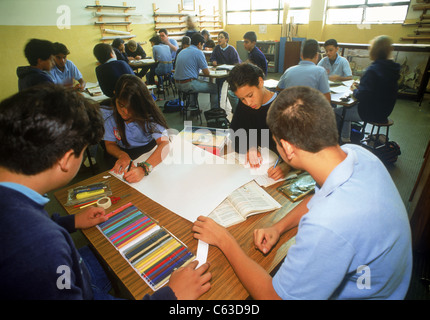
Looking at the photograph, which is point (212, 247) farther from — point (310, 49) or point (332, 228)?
point (310, 49)

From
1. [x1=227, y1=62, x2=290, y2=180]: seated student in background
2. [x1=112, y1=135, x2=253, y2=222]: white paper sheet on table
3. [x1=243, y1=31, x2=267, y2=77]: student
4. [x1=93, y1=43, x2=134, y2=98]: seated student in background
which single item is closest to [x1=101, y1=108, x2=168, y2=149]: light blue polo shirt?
[x1=112, y1=135, x2=253, y2=222]: white paper sheet on table

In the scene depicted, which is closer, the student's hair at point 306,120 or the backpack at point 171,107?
the student's hair at point 306,120

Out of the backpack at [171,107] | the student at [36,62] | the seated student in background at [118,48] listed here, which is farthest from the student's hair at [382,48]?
the seated student in background at [118,48]

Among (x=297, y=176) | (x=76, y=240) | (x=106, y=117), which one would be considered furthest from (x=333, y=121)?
(x=76, y=240)

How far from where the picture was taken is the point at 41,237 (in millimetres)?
562

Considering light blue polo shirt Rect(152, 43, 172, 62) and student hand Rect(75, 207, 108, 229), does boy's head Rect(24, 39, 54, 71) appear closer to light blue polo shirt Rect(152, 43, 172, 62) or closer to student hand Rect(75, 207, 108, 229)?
student hand Rect(75, 207, 108, 229)

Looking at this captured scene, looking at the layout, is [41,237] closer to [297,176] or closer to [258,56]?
[297,176]

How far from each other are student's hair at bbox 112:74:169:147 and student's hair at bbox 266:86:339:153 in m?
1.18

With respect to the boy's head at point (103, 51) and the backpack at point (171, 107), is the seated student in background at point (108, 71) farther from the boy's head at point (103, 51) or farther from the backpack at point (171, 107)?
the backpack at point (171, 107)

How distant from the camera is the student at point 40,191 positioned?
0.53 metres

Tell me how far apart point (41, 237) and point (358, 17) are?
9167 millimetres

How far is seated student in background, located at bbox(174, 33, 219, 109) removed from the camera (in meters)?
4.68

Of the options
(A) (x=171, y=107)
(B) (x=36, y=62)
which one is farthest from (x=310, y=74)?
(B) (x=36, y=62)

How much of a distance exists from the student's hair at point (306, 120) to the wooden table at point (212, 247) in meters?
0.43
